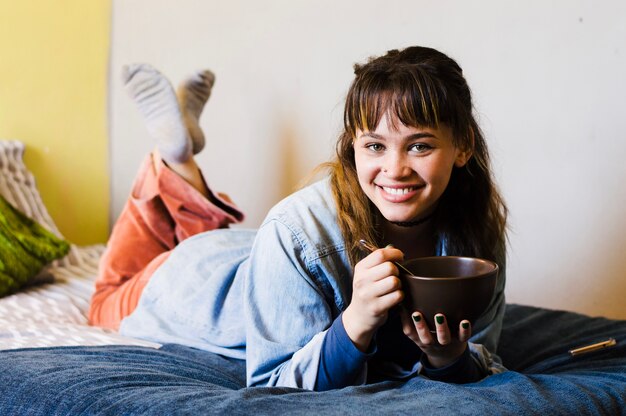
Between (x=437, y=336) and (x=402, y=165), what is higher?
(x=402, y=165)

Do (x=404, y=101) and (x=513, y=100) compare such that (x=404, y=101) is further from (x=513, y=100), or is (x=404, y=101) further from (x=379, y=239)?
(x=513, y=100)

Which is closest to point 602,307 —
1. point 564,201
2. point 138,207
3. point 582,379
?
point 564,201

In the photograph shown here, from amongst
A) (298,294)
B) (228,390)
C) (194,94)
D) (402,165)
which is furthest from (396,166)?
(194,94)

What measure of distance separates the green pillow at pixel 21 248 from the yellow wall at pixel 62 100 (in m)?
0.54

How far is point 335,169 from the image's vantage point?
1271 mm

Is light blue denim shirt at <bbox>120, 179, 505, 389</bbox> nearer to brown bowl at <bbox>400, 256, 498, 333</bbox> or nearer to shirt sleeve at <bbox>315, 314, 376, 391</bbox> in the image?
shirt sleeve at <bbox>315, 314, 376, 391</bbox>

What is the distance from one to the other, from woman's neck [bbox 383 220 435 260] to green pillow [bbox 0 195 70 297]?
41.4 inches

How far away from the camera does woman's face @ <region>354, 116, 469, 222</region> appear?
1118mm

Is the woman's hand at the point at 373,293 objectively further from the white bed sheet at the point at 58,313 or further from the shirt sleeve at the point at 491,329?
the white bed sheet at the point at 58,313

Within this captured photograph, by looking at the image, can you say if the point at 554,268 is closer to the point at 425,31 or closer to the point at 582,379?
the point at 425,31

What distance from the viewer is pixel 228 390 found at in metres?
1.10

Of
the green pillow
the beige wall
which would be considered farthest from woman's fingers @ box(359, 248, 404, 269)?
the green pillow

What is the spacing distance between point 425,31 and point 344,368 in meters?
1.28

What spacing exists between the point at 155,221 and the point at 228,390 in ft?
Result: 3.03
